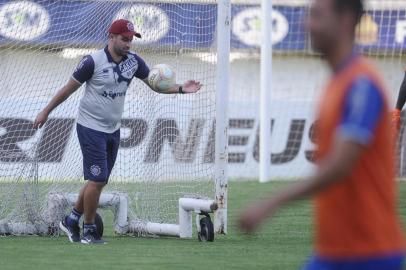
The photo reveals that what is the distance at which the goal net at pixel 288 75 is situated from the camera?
2286cm

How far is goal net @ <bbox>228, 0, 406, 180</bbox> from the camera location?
22859 mm

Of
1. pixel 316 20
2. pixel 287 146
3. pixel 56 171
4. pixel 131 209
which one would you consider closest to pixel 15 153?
pixel 56 171

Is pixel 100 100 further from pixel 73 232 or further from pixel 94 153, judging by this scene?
pixel 73 232

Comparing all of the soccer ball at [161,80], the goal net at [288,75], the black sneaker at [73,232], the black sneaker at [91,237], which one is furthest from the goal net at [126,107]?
the goal net at [288,75]

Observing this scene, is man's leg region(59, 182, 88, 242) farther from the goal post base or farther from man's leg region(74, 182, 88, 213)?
the goal post base

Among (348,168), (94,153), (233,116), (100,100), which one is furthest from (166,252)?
(233,116)

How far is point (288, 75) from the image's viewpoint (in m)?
29.4

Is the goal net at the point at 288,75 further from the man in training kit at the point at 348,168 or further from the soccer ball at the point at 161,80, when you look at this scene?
the man in training kit at the point at 348,168

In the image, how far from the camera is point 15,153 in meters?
12.5

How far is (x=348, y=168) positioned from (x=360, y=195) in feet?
0.54

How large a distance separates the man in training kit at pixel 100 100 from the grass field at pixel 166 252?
1.87 ft

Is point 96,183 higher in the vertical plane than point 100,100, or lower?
lower

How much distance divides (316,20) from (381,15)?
20644 mm

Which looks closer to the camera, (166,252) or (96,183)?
(166,252)
